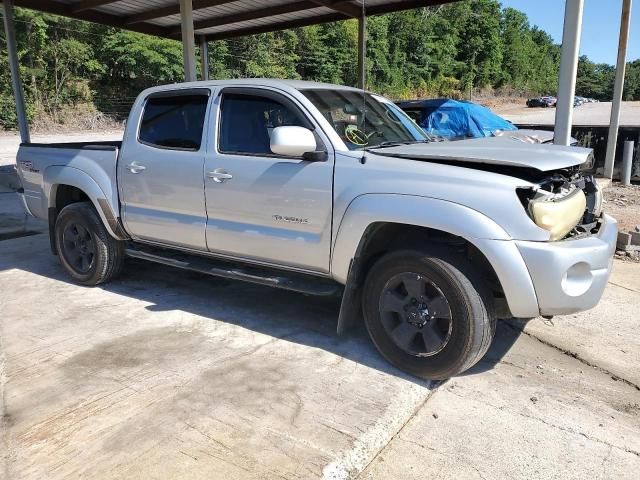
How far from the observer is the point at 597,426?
9.86ft

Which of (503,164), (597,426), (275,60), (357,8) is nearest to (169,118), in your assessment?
(503,164)

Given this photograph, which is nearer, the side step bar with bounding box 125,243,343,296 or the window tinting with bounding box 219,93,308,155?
the side step bar with bounding box 125,243,343,296

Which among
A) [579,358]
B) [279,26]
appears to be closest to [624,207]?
[579,358]

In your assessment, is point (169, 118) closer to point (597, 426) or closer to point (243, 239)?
point (243, 239)

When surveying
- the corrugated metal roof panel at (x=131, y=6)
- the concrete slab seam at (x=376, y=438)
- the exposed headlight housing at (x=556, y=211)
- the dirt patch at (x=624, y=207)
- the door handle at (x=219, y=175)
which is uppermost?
the corrugated metal roof panel at (x=131, y=6)

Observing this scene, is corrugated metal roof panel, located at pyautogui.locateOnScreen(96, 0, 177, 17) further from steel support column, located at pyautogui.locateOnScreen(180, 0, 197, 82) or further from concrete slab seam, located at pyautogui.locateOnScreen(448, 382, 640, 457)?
concrete slab seam, located at pyautogui.locateOnScreen(448, 382, 640, 457)

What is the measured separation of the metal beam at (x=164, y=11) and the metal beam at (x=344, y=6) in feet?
5.44

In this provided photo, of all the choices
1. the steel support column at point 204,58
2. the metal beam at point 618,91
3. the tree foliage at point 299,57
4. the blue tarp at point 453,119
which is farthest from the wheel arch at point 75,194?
the tree foliage at point 299,57

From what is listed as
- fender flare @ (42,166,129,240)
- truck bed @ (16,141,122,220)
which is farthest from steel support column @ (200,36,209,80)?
fender flare @ (42,166,129,240)

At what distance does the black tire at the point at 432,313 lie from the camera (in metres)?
3.22

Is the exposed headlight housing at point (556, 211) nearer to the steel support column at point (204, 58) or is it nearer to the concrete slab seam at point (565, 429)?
the concrete slab seam at point (565, 429)

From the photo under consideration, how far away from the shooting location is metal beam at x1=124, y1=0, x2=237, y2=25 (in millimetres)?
9617

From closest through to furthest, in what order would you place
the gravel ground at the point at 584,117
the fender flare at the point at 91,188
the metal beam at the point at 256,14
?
the fender flare at the point at 91,188, the metal beam at the point at 256,14, the gravel ground at the point at 584,117

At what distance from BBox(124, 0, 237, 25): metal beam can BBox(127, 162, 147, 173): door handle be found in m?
5.78
